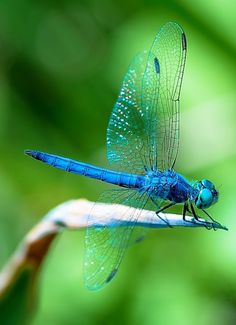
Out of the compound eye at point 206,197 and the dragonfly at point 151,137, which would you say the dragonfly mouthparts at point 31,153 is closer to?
the dragonfly at point 151,137

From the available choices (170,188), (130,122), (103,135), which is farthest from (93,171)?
(103,135)

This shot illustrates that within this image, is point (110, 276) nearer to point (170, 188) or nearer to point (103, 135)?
point (170, 188)

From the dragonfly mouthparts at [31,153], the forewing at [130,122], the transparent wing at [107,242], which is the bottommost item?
the transparent wing at [107,242]

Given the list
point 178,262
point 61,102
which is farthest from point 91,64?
point 178,262

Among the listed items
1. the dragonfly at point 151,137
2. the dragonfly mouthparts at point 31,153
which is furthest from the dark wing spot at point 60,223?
the dragonfly mouthparts at point 31,153

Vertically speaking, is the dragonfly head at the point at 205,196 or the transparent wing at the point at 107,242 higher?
the dragonfly head at the point at 205,196

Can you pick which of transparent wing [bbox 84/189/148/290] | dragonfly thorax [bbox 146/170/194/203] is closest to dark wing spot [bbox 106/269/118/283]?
transparent wing [bbox 84/189/148/290]

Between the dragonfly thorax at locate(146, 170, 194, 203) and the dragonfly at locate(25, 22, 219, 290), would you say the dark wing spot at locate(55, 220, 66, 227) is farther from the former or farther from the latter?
the dragonfly thorax at locate(146, 170, 194, 203)
